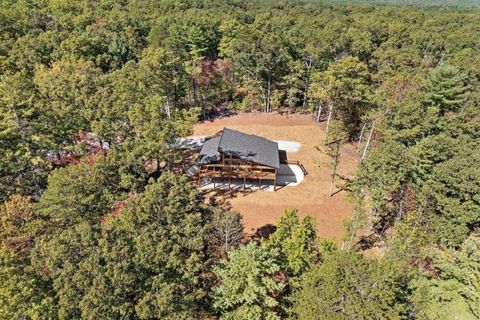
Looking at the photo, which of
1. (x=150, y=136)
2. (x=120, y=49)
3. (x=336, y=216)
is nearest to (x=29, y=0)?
(x=120, y=49)

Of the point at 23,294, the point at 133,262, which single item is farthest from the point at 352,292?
the point at 23,294

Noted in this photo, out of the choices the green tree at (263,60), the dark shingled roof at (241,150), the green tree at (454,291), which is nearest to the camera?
the green tree at (454,291)

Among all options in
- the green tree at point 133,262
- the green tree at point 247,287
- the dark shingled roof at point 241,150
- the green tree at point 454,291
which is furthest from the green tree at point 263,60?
the green tree at point 454,291

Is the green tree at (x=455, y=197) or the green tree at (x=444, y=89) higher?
the green tree at (x=444, y=89)

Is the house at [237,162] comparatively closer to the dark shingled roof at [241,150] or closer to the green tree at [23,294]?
the dark shingled roof at [241,150]

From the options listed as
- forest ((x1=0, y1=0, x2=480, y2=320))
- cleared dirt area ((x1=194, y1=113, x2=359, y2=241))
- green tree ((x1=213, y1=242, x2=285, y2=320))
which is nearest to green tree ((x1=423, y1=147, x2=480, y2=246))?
forest ((x1=0, y1=0, x2=480, y2=320))

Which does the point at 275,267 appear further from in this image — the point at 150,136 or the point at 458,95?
the point at 458,95
